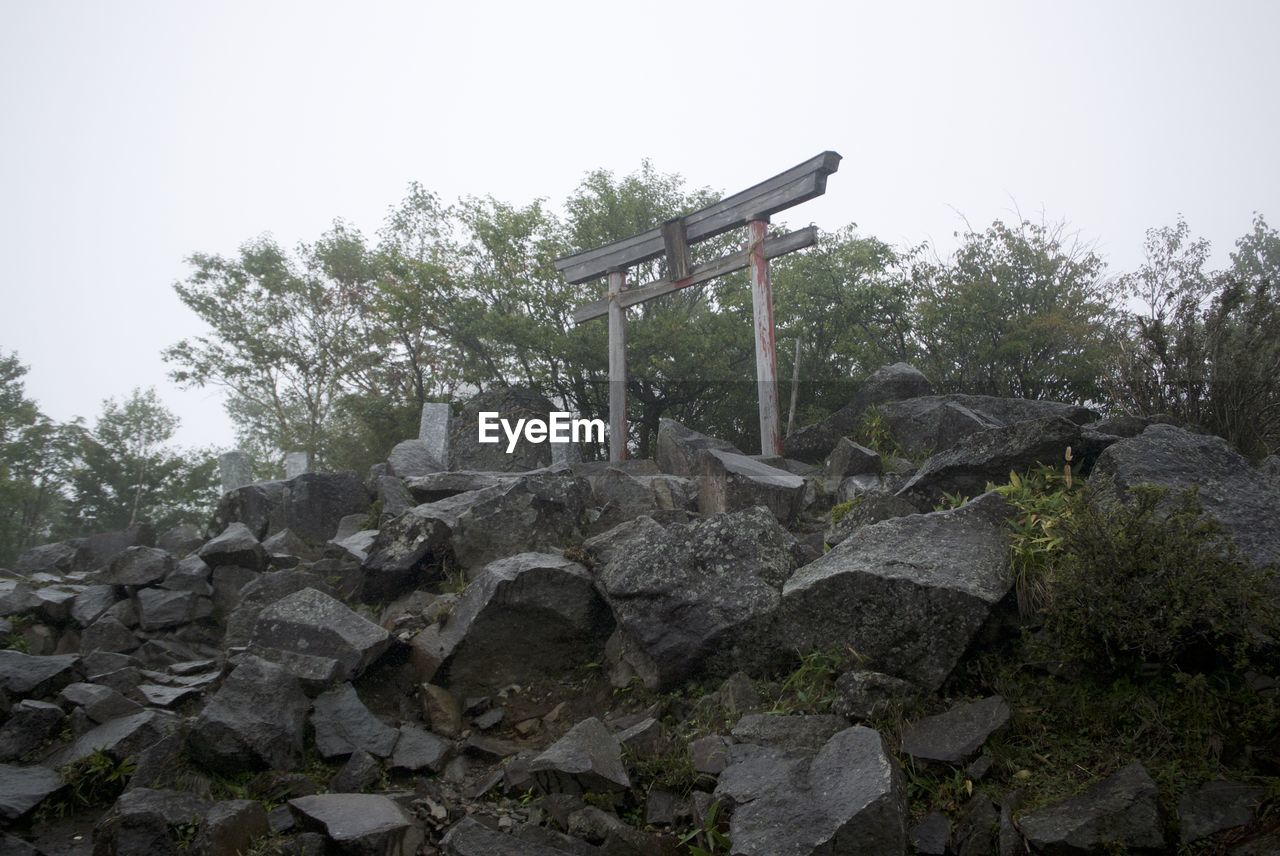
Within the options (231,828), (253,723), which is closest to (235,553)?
(253,723)

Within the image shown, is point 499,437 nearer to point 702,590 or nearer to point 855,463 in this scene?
→ point 855,463

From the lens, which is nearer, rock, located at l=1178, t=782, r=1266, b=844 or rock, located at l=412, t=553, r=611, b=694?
rock, located at l=1178, t=782, r=1266, b=844

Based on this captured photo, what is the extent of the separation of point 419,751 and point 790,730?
2476 mm

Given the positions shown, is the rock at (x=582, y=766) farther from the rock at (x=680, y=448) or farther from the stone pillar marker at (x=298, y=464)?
the stone pillar marker at (x=298, y=464)

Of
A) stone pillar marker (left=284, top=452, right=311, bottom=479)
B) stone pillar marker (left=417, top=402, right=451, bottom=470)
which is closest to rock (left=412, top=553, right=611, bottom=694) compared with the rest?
stone pillar marker (left=417, top=402, right=451, bottom=470)

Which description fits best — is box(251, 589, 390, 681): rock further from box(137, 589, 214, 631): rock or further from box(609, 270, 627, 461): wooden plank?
box(609, 270, 627, 461): wooden plank

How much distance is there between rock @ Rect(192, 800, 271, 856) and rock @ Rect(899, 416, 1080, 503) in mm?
5120

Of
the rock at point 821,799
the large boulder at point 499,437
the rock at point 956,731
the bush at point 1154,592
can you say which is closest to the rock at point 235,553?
the large boulder at point 499,437

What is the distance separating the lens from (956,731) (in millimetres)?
4727

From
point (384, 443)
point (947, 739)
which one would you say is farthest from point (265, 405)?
point (947, 739)

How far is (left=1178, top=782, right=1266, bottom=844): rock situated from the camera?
12.5ft

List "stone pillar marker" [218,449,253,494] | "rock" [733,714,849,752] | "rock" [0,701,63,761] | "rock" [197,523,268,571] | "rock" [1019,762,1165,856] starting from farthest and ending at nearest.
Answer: "stone pillar marker" [218,449,253,494] < "rock" [197,523,268,571] < "rock" [0,701,63,761] < "rock" [733,714,849,752] < "rock" [1019,762,1165,856]

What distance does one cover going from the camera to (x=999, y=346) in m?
15.3

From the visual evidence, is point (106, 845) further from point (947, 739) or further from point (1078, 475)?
point (1078, 475)
